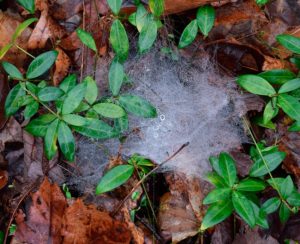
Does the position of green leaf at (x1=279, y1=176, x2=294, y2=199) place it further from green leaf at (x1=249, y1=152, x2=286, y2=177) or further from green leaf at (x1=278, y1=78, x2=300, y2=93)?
green leaf at (x1=278, y1=78, x2=300, y2=93)

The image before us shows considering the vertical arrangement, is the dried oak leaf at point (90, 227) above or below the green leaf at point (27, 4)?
below

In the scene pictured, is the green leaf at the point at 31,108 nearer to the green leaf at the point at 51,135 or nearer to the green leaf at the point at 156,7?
the green leaf at the point at 51,135

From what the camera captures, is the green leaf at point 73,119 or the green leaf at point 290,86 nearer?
the green leaf at point 73,119

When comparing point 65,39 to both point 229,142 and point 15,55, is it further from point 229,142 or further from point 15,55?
point 229,142

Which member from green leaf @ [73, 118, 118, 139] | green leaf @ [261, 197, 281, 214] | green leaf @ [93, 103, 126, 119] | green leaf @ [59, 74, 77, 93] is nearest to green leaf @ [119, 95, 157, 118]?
green leaf @ [93, 103, 126, 119]

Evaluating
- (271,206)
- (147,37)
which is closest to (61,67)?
(147,37)

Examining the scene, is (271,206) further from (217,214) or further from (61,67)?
(61,67)

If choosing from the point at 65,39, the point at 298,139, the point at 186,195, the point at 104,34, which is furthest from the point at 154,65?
the point at 298,139

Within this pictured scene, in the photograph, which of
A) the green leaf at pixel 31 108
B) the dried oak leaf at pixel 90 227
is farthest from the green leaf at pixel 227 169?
the green leaf at pixel 31 108
